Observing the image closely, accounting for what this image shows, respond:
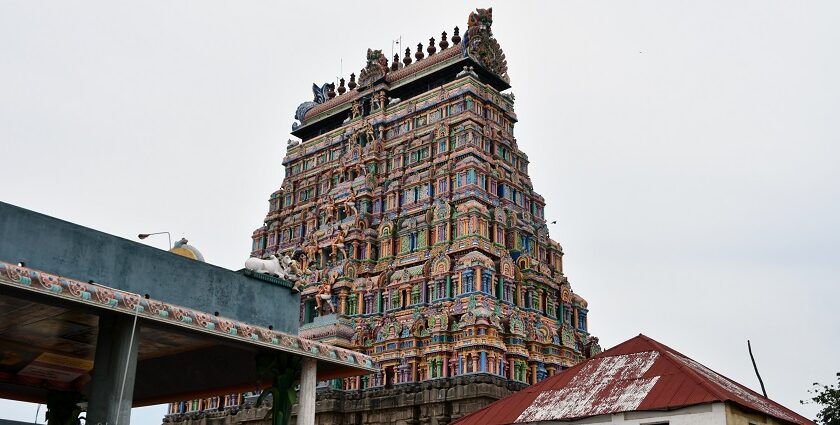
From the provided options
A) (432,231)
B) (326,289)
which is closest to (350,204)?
(326,289)

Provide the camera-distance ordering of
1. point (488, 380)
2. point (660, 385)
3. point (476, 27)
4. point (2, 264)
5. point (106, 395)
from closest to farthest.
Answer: point (2, 264)
point (106, 395)
point (660, 385)
point (488, 380)
point (476, 27)

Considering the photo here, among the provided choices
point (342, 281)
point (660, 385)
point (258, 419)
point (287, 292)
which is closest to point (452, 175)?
point (342, 281)

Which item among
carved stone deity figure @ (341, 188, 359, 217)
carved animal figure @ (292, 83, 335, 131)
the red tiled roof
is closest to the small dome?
the red tiled roof

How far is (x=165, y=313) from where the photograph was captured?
1706 cm

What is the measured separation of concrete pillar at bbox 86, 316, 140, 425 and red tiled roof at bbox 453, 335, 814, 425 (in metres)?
14.3

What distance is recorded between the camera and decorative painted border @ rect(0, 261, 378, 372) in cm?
1495

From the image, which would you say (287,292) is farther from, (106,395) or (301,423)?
(106,395)

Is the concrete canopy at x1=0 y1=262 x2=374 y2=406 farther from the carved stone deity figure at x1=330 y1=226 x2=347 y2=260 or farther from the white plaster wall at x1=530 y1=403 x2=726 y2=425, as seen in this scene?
the carved stone deity figure at x1=330 y1=226 x2=347 y2=260

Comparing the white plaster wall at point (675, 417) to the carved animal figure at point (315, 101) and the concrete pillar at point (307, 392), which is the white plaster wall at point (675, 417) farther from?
the carved animal figure at point (315, 101)

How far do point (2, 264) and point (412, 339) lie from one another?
120ft

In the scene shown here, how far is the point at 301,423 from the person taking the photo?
19906mm

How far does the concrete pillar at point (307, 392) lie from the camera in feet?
65.7

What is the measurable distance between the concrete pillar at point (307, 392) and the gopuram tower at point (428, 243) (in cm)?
2578

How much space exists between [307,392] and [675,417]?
10.9 metres
